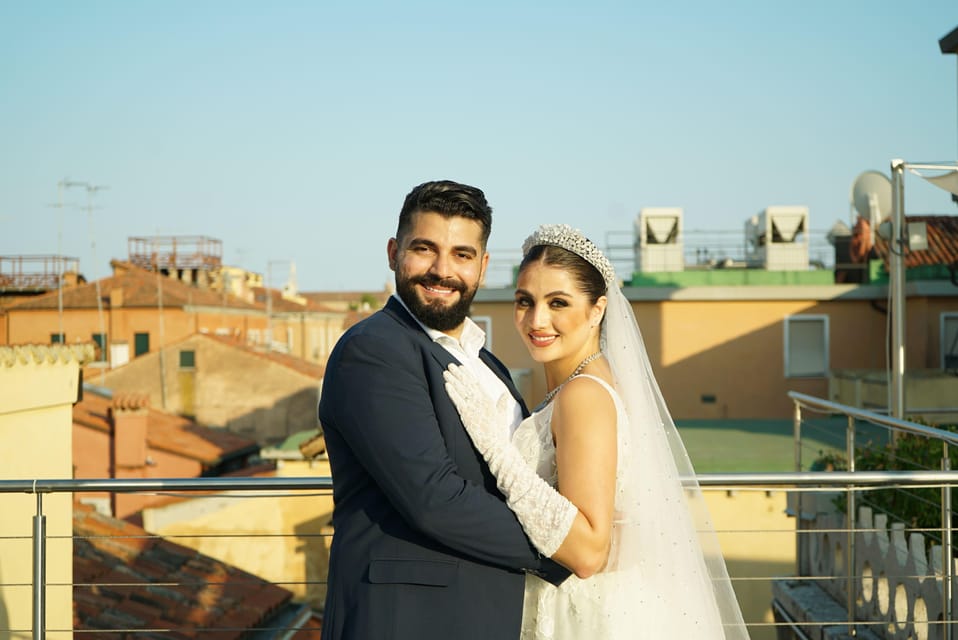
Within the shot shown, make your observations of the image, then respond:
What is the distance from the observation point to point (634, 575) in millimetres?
2562

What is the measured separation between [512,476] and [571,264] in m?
0.71

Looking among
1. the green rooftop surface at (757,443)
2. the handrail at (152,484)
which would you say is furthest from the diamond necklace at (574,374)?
the green rooftop surface at (757,443)

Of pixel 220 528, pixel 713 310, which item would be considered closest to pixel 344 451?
pixel 220 528

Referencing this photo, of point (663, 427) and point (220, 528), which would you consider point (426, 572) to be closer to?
point (663, 427)

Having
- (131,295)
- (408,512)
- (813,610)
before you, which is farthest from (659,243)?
(131,295)

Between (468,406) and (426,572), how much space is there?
381mm

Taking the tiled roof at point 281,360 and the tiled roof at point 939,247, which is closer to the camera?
the tiled roof at point 939,247

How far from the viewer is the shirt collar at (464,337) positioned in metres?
2.35

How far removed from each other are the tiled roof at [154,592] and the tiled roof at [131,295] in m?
25.6

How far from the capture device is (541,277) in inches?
102

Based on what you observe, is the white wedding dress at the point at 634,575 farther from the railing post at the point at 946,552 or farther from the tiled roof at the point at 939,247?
the tiled roof at the point at 939,247

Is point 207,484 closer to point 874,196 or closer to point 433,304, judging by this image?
point 433,304

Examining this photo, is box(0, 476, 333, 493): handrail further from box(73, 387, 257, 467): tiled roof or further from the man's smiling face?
box(73, 387, 257, 467): tiled roof

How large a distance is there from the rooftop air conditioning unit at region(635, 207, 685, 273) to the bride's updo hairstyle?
18.4m
